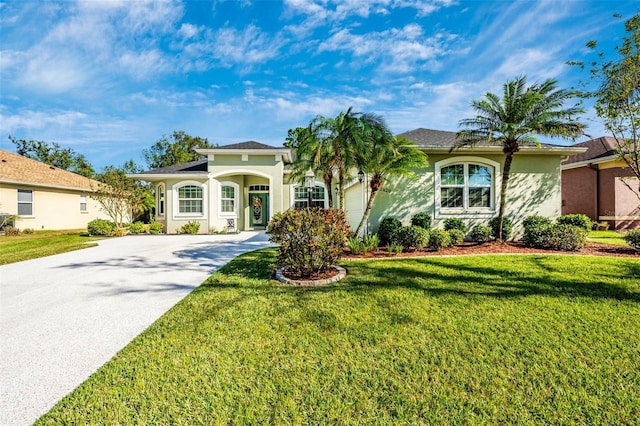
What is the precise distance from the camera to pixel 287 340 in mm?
3469

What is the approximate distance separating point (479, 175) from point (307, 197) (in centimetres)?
973

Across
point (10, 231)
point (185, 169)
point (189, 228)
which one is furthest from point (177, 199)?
point (10, 231)

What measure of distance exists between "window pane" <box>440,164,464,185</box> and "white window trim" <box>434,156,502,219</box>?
177mm

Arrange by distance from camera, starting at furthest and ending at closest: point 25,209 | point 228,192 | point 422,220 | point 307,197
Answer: point 307,197 < point 25,209 < point 228,192 < point 422,220

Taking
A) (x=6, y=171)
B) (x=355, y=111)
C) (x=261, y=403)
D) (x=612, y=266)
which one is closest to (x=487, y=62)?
(x=355, y=111)

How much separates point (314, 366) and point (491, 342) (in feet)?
7.20

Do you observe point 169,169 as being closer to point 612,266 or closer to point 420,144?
point 420,144

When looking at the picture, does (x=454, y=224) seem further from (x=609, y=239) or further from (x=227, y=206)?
(x=227, y=206)

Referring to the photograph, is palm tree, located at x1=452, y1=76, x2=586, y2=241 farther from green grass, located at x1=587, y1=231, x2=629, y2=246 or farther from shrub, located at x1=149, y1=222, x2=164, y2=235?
shrub, located at x1=149, y1=222, x2=164, y2=235

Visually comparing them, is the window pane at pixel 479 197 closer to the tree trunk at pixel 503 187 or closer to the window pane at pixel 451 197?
the window pane at pixel 451 197

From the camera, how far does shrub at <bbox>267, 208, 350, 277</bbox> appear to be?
5902mm

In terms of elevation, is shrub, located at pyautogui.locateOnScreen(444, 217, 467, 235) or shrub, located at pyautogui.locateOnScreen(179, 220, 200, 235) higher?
shrub, located at pyautogui.locateOnScreen(444, 217, 467, 235)

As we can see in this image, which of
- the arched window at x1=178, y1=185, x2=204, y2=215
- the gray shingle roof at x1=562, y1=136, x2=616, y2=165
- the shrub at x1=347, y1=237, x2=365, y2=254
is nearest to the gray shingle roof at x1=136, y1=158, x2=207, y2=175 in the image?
the arched window at x1=178, y1=185, x2=204, y2=215

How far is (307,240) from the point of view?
5.89 metres
